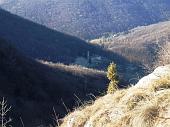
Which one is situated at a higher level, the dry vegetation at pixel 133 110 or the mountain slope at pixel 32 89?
the dry vegetation at pixel 133 110

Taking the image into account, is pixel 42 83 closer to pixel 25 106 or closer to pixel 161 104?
pixel 25 106

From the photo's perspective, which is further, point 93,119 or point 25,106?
point 25,106

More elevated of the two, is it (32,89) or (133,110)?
(133,110)

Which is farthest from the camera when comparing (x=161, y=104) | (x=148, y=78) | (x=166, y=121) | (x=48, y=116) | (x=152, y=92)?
(x=48, y=116)

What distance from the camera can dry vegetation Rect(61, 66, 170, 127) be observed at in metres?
6.81

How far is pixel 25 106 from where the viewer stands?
225 ft

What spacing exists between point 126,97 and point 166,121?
1.55 meters

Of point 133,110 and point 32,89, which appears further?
point 32,89

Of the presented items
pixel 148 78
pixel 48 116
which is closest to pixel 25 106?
pixel 48 116

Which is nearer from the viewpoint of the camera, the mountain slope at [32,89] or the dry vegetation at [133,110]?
the dry vegetation at [133,110]

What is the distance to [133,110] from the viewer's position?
7.33 m

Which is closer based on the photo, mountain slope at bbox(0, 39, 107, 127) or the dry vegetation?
the dry vegetation

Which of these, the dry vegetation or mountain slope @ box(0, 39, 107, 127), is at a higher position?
the dry vegetation

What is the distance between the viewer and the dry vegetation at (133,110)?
22.3ft
